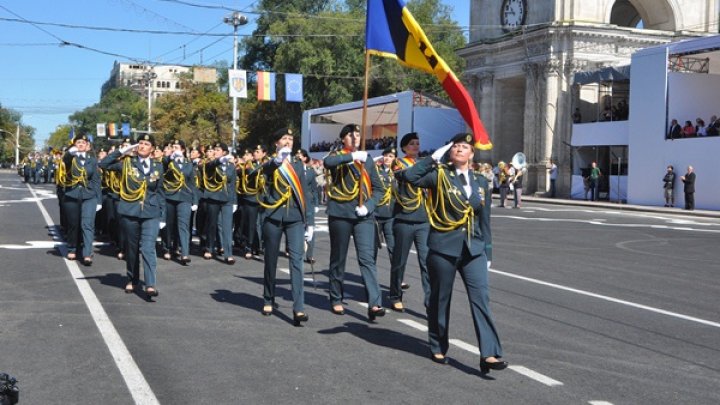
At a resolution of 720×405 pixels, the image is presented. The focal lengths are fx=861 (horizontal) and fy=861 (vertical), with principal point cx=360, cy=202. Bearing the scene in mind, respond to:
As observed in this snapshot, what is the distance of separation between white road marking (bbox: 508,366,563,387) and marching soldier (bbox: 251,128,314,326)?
2.66 m

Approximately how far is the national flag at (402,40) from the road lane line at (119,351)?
11.7ft

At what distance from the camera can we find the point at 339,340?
7.62m

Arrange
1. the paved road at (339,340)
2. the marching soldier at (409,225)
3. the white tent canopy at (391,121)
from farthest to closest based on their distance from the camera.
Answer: the white tent canopy at (391,121)
the marching soldier at (409,225)
the paved road at (339,340)

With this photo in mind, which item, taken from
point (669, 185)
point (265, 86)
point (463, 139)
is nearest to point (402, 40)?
point (463, 139)

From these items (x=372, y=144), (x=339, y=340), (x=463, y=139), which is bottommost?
(x=339, y=340)

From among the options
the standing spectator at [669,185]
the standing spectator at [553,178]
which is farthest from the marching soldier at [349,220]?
the standing spectator at [553,178]

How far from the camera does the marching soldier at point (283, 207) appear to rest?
28.3 feet

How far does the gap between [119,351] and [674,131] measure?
30.3m

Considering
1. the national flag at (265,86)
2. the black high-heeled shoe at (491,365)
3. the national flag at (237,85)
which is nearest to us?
the black high-heeled shoe at (491,365)

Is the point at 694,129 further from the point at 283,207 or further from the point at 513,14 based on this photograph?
the point at 283,207

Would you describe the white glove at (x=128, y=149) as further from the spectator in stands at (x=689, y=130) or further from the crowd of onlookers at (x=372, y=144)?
the crowd of onlookers at (x=372, y=144)

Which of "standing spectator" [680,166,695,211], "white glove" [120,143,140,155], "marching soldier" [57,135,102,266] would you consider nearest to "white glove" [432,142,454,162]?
"white glove" [120,143,140,155]

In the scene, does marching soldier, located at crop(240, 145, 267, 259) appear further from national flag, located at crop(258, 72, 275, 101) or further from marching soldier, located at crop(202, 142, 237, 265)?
national flag, located at crop(258, 72, 275, 101)

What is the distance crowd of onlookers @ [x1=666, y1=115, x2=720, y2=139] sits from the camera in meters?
31.8
